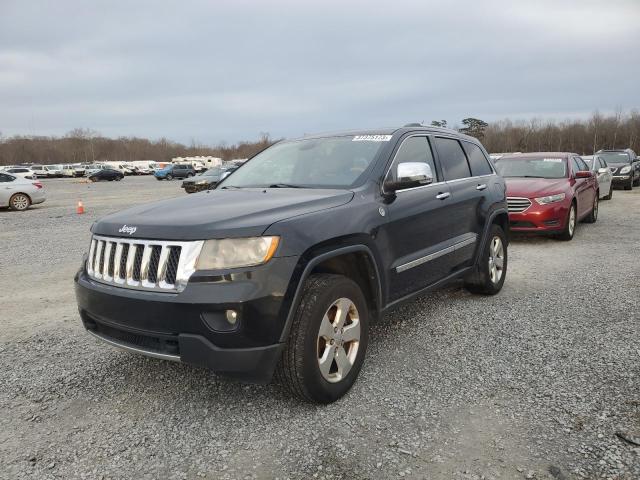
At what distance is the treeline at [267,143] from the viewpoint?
262 ft

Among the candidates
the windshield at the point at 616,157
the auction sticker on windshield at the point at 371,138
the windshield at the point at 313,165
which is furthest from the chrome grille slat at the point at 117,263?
the windshield at the point at 616,157

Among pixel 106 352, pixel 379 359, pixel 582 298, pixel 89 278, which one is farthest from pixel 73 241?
pixel 582 298

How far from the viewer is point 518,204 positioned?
342 inches

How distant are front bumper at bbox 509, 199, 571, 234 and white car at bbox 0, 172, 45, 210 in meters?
16.9

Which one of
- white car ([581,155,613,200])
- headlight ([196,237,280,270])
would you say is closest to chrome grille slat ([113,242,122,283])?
Result: headlight ([196,237,280,270])

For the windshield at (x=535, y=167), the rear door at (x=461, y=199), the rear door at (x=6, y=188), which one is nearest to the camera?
the rear door at (x=461, y=199)

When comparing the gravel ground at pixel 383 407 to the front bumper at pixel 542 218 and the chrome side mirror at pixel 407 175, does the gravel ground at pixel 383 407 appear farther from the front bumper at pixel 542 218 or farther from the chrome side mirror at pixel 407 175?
the front bumper at pixel 542 218

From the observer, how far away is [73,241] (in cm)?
1023

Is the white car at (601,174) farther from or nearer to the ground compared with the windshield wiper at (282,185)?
nearer to the ground

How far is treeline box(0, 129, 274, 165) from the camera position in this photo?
11225 cm

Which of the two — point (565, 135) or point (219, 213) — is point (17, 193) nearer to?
point (219, 213)

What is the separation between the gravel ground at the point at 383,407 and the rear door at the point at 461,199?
0.69 m

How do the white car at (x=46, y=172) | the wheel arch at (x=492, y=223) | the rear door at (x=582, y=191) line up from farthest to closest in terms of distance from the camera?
1. the white car at (x=46, y=172)
2. the rear door at (x=582, y=191)
3. the wheel arch at (x=492, y=223)

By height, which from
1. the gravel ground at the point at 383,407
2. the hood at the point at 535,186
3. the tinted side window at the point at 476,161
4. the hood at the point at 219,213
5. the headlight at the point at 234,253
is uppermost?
the tinted side window at the point at 476,161
